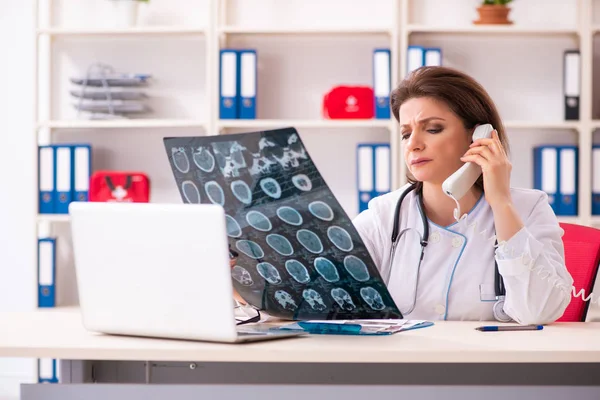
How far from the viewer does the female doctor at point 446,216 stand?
1619mm

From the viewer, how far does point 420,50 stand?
10.9 ft

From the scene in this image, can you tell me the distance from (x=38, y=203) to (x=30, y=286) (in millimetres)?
509

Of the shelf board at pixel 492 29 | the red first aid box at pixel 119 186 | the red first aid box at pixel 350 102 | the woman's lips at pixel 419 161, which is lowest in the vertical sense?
the red first aid box at pixel 119 186

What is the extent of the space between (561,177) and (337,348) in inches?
94.1

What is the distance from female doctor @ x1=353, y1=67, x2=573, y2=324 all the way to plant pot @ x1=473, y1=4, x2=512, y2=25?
5.62 feet

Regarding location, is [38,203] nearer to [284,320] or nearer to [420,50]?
[420,50]

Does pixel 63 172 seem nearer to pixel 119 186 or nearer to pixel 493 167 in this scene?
pixel 119 186

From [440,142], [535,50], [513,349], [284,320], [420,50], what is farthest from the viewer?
[535,50]

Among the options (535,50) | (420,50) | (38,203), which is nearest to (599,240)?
(420,50)

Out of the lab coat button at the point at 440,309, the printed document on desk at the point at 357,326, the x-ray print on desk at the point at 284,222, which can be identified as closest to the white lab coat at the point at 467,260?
the lab coat button at the point at 440,309

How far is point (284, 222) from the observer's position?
1184 millimetres

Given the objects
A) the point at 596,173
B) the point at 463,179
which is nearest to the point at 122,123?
the point at 596,173

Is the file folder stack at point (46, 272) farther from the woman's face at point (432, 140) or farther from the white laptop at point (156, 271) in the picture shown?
the white laptop at point (156, 271)

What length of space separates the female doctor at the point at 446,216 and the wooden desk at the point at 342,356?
0.91ft
